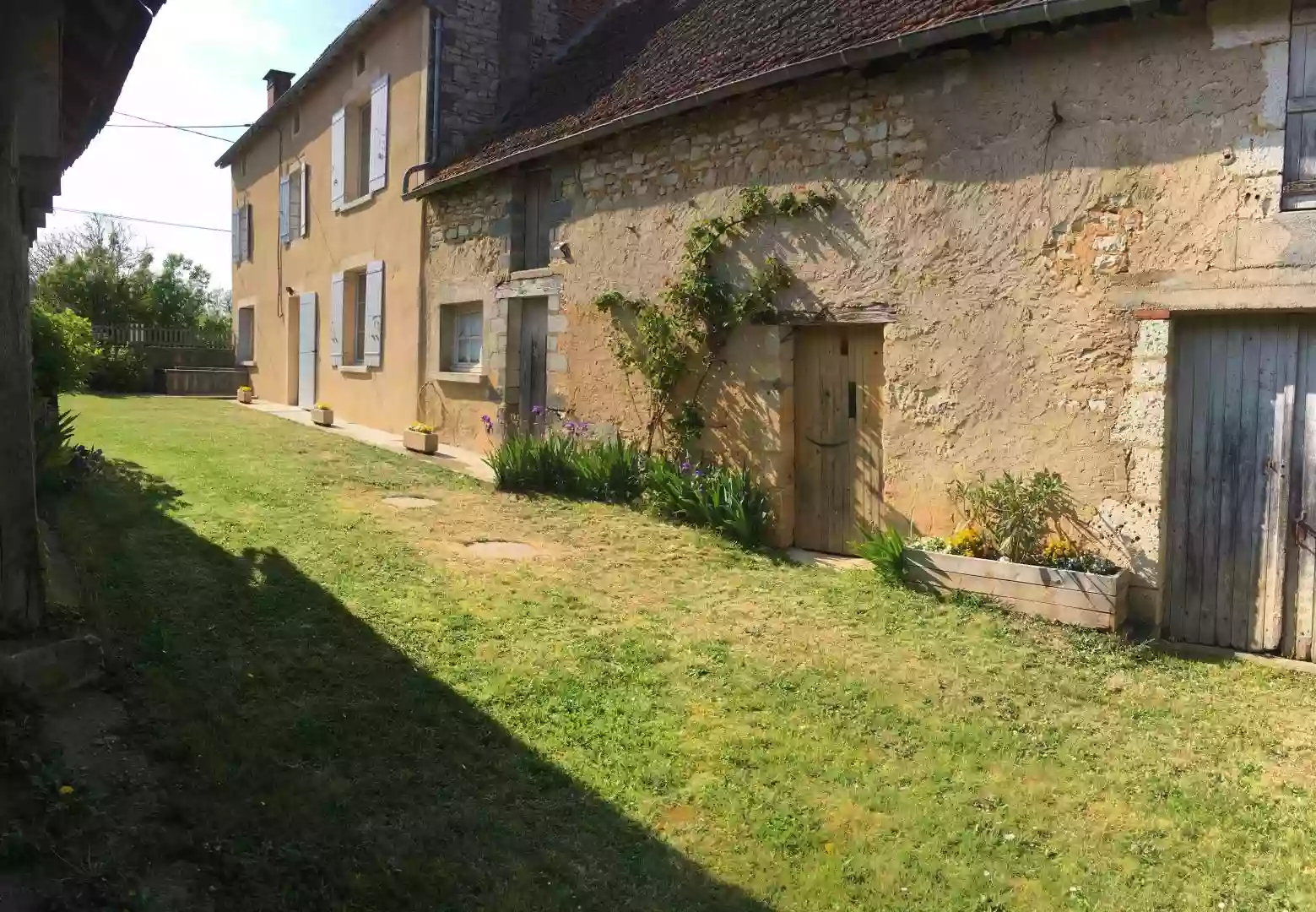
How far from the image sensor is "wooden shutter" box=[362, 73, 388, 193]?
1240cm

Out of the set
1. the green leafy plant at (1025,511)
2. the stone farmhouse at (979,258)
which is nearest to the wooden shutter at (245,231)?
the stone farmhouse at (979,258)

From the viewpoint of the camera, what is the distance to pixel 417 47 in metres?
11.5

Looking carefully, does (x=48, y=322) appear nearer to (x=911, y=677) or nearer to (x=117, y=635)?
(x=117, y=635)

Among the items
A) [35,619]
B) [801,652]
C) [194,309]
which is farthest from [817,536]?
[194,309]

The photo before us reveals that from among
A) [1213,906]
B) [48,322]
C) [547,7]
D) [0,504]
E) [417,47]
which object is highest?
[547,7]

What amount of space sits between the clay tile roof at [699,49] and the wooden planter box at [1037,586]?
124 inches

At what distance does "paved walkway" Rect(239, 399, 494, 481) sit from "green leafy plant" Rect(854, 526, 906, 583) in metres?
4.35

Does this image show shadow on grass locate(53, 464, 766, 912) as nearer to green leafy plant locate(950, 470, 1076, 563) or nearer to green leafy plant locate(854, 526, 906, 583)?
green leafy plant locate(854, 526, 906, 583)

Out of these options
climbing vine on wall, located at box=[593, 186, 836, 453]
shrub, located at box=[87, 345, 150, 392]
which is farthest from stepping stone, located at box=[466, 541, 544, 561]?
shrub, located at box=[87, 345, 150, 392]

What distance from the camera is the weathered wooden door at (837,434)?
677cm

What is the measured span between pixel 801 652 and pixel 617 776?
5.49 ft

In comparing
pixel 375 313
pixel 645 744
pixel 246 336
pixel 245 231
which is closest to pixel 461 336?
pixel 375 313

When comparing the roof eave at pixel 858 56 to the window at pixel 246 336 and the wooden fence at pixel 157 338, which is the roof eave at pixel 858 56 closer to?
the window at pixel 246 336

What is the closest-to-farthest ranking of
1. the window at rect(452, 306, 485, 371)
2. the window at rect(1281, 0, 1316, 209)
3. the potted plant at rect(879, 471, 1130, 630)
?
1. the window at rect(1281, 0, 1316, 209)
2. the potted plant at rect(879, 471, 1130, 630)
3. the window at rect(452, 306, 485, 371)
